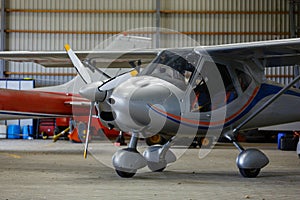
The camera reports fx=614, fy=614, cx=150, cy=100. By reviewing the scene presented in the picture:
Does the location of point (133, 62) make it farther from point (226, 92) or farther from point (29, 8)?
point (29, 8)

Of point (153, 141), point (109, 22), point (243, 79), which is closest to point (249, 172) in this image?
point (243, 79)

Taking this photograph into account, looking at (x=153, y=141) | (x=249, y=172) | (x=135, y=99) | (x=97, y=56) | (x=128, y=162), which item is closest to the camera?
(x=135, y=99)

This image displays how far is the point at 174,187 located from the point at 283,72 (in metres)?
21.3

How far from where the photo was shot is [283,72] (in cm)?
2869

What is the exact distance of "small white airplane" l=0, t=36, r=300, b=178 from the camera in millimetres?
9125

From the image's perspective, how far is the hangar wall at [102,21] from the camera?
94.5 ft

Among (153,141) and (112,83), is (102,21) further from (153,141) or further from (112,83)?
(112,83)

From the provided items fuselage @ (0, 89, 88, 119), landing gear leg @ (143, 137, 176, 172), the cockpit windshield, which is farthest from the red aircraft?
the cockpit windshield

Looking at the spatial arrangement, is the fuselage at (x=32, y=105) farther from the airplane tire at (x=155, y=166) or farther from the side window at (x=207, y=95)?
the side window at (x=207, y=95)

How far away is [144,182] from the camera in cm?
909

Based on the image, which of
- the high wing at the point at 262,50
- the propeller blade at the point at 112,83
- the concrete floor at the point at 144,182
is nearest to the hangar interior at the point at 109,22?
the concrete floor at the point at 144,182

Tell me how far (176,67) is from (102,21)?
66.0ft

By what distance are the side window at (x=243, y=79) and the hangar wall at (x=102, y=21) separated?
18.7 metres

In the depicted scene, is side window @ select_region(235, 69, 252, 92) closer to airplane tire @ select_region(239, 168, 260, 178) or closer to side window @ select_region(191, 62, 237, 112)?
side window @ select_region(191, 62, 237, 112)
